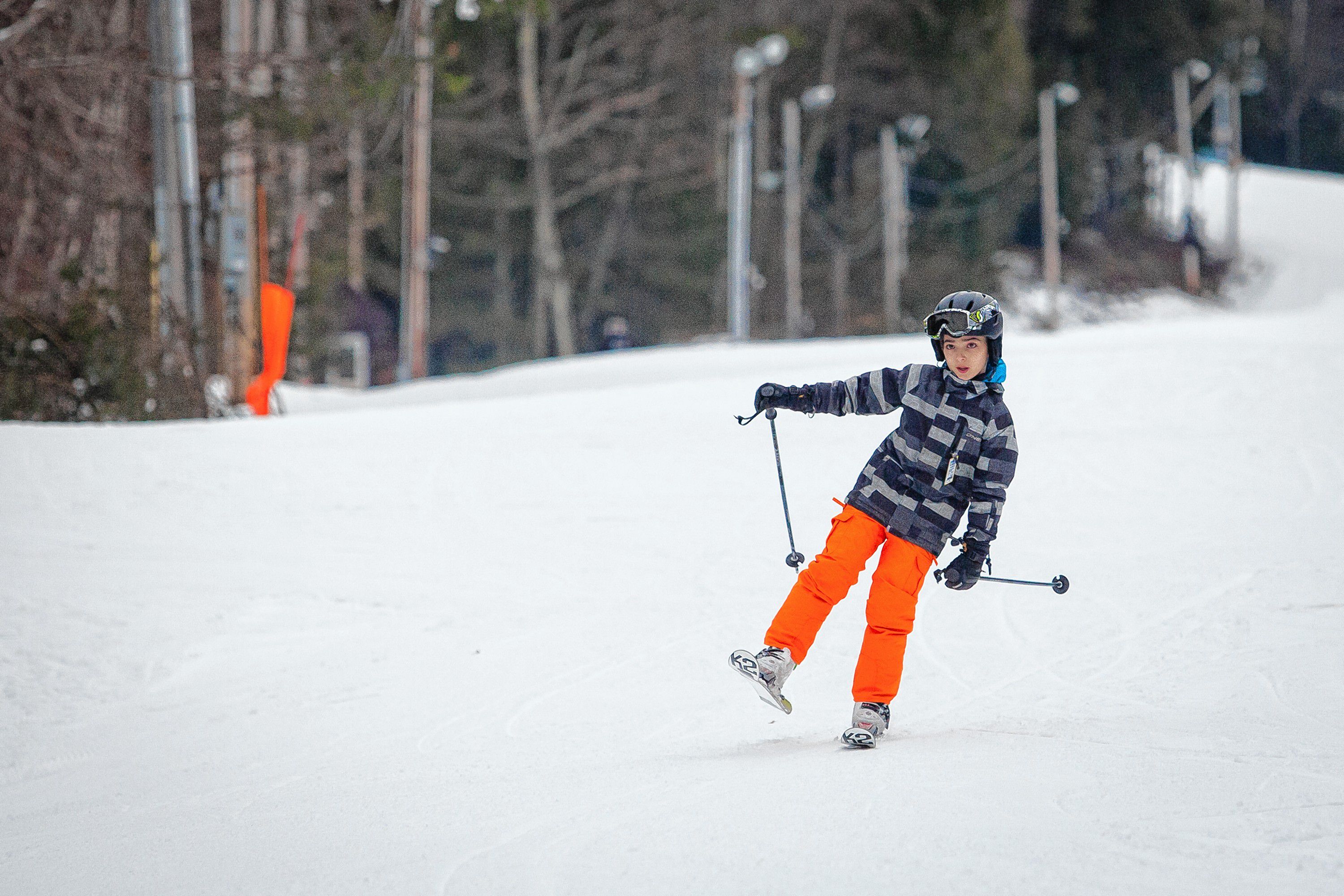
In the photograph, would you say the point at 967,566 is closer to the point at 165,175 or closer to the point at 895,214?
the point at 165,175

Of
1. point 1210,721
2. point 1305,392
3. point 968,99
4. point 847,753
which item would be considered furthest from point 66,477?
point 968,99

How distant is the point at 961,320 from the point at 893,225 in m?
32.8

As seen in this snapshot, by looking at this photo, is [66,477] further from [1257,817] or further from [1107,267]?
[1107,267]

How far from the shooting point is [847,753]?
4648 millimetres

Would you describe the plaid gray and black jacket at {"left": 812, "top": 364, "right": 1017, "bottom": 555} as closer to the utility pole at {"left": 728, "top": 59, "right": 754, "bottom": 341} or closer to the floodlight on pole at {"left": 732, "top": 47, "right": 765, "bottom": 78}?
the floodlight on pole at {"left": 732, "top": 47, "right": 765, "bottom": 78}

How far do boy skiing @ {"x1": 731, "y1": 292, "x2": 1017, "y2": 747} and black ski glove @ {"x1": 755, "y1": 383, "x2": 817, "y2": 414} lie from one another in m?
0.03

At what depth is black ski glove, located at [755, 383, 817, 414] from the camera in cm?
513

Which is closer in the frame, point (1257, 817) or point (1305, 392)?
point (1257, 817)

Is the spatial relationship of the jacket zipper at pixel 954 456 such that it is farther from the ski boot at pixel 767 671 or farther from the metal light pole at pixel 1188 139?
the metal light pole at pixel 1188 139

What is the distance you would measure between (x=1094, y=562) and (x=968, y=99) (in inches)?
1421

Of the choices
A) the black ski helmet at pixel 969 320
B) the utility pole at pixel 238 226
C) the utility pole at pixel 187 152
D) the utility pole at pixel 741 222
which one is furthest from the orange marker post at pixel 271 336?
the utility pole at pixel 741 222

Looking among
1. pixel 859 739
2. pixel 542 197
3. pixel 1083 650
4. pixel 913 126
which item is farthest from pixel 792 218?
pixel 859 739

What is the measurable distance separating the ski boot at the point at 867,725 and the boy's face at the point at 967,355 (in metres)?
1.20

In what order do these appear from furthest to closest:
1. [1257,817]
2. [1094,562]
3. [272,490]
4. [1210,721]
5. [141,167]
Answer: [141,167], [272,490], [1094,562], [1210,721], [1257,817]
